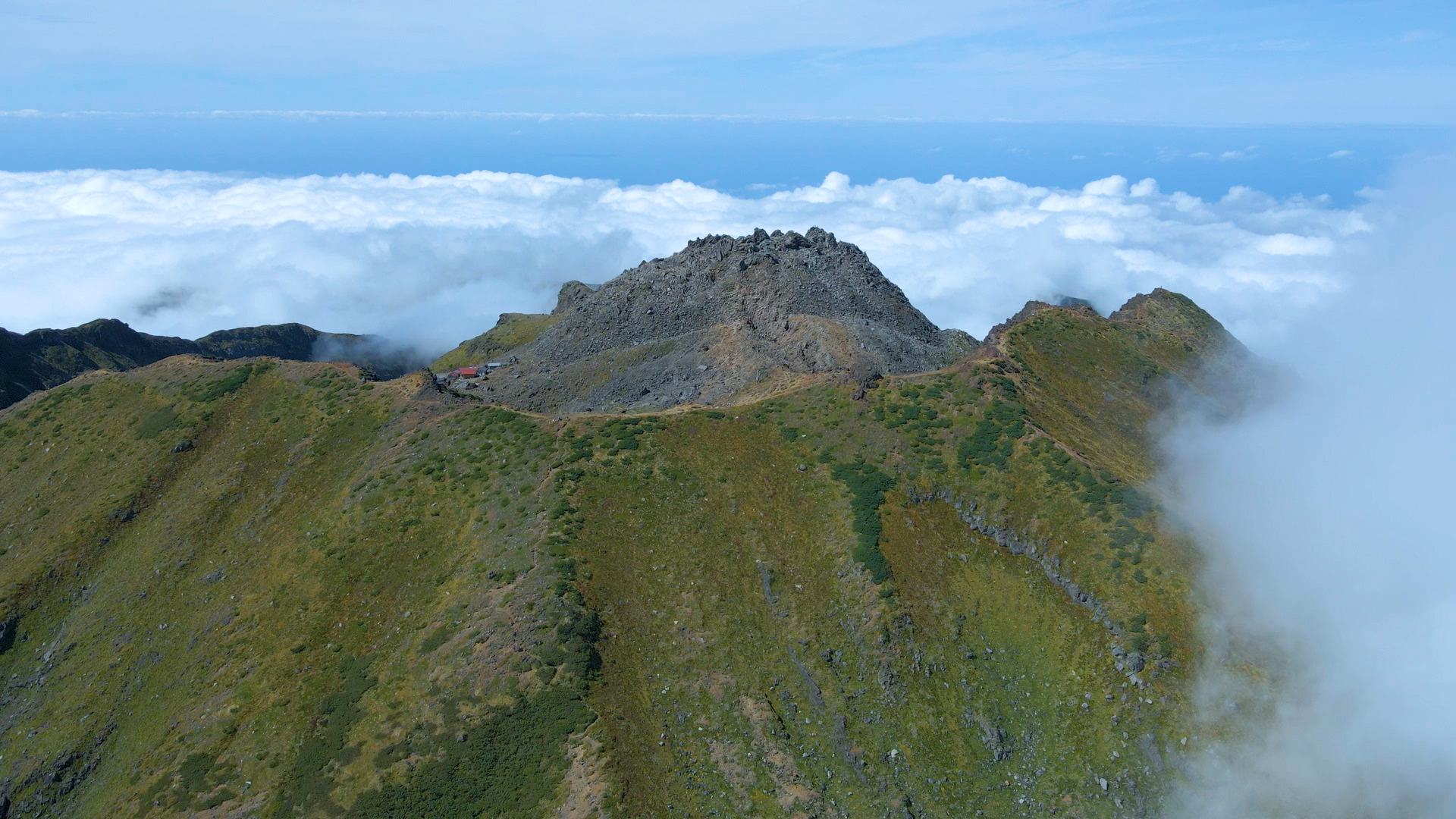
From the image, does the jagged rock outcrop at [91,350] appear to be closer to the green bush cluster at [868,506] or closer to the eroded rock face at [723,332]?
the eroded rock face at [723,332]

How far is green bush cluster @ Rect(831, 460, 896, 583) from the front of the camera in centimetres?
4844

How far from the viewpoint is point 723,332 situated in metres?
94.6

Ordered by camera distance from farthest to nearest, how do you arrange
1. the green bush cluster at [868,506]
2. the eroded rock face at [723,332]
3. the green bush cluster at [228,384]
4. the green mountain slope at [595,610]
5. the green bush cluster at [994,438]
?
the eroded rock face at [723,332]
the green bush cluster at [228,384]
the green bush cluster at [994,438]
the green bush cluster at [868,506]
the green mountain slope at [595,610]

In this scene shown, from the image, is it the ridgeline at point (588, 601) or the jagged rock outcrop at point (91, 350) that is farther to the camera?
the jagged rock outcrop at point (91, 350)

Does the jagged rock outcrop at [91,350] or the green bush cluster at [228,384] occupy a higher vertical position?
the green bush cluster at [228,384]

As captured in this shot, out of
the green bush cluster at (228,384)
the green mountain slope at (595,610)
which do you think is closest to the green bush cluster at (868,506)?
the green mountain slope at (595,610)

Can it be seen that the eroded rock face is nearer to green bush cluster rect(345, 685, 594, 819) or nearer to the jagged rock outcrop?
green bush cluster rect(345, 685, 594, 819)

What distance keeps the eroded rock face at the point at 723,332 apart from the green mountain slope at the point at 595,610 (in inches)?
862

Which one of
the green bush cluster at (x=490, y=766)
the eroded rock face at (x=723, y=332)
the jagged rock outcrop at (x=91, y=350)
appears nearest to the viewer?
the green bush cluster at (x=490, y=766)

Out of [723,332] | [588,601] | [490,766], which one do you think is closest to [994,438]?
[588,601]

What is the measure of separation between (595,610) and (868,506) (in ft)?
64.2

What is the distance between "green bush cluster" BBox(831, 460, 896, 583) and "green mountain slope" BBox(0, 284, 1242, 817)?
8.2 inches

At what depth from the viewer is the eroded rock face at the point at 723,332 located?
88.6 m

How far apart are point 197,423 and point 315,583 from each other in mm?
27848
